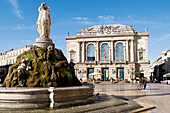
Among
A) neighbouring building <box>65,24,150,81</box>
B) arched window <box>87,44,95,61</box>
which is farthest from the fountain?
arched window <box>87,44,95,61</box>

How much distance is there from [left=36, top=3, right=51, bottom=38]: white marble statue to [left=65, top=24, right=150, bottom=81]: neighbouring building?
135 feet

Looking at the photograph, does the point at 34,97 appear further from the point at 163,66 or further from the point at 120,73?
the point at 163,66

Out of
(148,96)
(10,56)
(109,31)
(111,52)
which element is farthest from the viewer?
(10,56)

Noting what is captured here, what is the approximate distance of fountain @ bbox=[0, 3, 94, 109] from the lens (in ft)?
20.9

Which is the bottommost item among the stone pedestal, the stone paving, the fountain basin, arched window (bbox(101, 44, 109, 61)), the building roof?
the stone paving

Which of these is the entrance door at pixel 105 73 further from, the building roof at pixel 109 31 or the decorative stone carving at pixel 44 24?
the decorative stone carving at pixel 44 24

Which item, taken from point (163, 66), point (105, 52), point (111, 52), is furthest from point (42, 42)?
point (163, 66)

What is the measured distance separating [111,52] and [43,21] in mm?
45315

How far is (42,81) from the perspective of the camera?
8.10 meters

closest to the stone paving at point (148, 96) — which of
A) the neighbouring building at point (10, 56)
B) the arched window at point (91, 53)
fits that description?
the arched window at point (91, 53)

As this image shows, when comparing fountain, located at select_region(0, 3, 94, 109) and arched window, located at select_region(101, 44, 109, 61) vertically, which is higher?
arched window, located at select_region(101, 44, 109, 61)

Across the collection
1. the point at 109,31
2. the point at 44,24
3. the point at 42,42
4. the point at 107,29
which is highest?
the point at 107,29

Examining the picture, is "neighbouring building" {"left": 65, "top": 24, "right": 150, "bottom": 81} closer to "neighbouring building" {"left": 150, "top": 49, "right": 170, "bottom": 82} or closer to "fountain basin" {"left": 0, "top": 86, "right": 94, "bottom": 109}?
"neighbouring building" {"left": 150, "top": 49, "right": 170, "bottom": 82}

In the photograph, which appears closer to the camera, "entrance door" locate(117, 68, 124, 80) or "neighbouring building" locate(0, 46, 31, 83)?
"entrance door" locate(117, 68, 124, 80)
